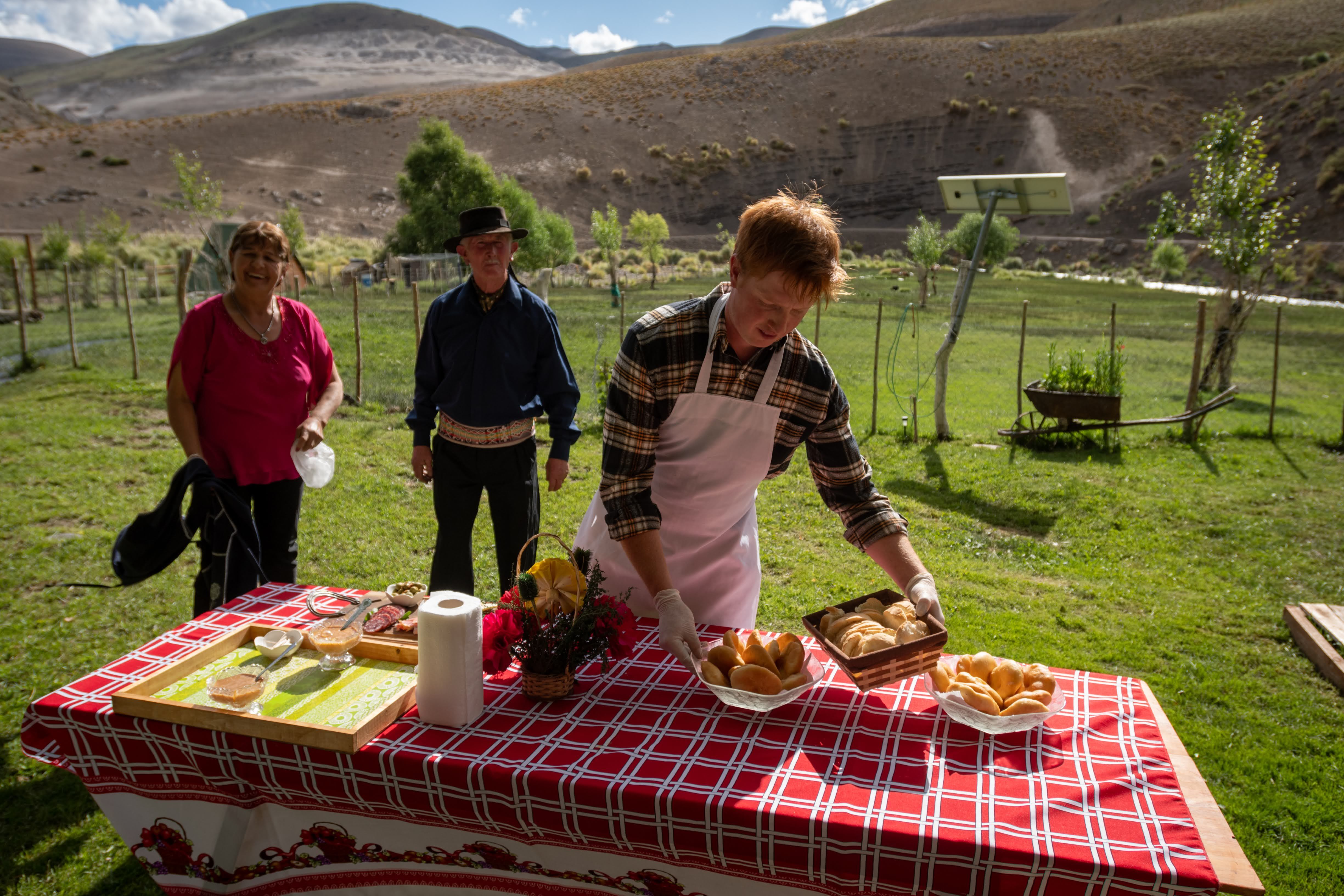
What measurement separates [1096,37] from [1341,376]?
69564 mm

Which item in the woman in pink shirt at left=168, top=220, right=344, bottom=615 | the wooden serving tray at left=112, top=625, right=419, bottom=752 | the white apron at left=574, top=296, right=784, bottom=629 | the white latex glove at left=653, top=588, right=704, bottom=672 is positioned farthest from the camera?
the woman in pink shirt at left=168, top=220, right=344, bottom=615

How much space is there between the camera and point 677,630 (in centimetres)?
213

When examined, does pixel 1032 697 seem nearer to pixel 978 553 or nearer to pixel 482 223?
pixel 482 223

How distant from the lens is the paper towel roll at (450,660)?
1.83 meters

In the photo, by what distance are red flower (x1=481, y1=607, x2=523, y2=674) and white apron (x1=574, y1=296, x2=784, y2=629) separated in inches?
17.0

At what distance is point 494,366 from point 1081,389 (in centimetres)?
801

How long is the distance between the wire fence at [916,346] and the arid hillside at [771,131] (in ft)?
96.8

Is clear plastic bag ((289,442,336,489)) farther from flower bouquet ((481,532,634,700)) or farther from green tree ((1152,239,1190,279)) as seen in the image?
green tree ((1152,239,1190,279))

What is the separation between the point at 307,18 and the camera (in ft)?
567

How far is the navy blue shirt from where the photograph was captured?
389cm

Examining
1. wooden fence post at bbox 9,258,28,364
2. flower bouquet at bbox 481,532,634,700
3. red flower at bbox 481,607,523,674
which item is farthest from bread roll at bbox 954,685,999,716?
wooden fence post at bbox 9,258,28,364

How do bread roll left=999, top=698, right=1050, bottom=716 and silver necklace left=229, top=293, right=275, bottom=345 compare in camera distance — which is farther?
silver necklace left=229, top=293, right=275, bottom=345

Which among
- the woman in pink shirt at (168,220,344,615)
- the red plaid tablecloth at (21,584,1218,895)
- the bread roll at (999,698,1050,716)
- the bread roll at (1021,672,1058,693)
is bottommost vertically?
the red plaid tablecloth at (21,584,1218,895)

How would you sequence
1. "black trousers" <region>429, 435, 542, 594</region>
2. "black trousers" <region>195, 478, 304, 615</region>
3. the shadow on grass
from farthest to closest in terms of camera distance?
the shadow on grass
"black trousers" <region>429, 435, 542, 594</region>
"black trousers" <region>195, 478, 304, 615</region>
